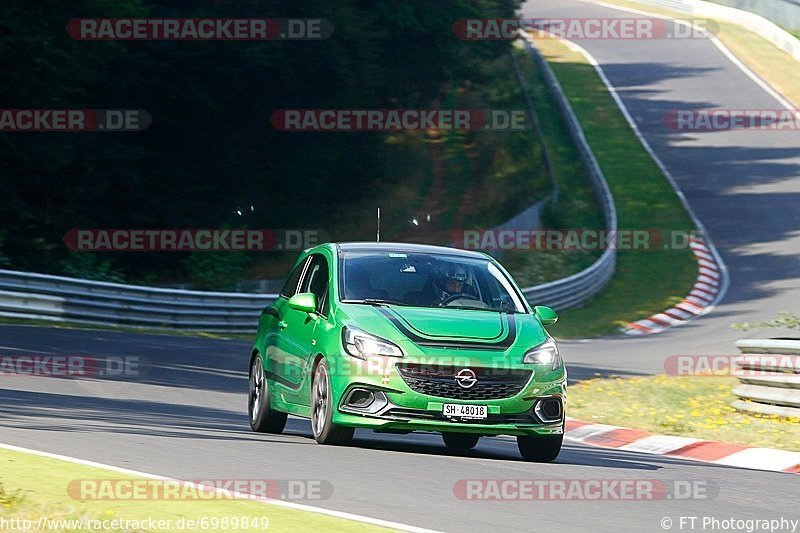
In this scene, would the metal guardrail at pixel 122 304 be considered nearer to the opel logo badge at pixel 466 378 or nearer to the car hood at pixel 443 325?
the car hood at pixel 443 325

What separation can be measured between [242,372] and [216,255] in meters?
16.0

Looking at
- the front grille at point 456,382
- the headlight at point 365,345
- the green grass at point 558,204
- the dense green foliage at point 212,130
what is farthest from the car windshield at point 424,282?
the green grass at point 558,204

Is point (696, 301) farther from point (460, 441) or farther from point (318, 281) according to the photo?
point (318, 281)

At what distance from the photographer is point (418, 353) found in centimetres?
1112

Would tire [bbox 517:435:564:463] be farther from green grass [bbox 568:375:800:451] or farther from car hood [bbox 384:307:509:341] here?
green grass [bbox 568:375:800:451]

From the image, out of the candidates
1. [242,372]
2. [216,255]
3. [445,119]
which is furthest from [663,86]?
[242,372]

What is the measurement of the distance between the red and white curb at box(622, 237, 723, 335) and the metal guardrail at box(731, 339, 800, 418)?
14.1m

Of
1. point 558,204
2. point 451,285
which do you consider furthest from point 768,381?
point 558,204

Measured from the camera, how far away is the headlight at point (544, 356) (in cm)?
1140

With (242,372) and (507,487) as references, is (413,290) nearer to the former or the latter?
(507,487)

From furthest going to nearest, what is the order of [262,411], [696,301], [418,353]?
[696,301], [262,411], [418,353]

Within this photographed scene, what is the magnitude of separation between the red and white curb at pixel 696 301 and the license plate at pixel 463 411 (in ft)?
62.3

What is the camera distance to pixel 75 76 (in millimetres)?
29469

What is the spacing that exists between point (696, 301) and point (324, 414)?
74.5 feet
